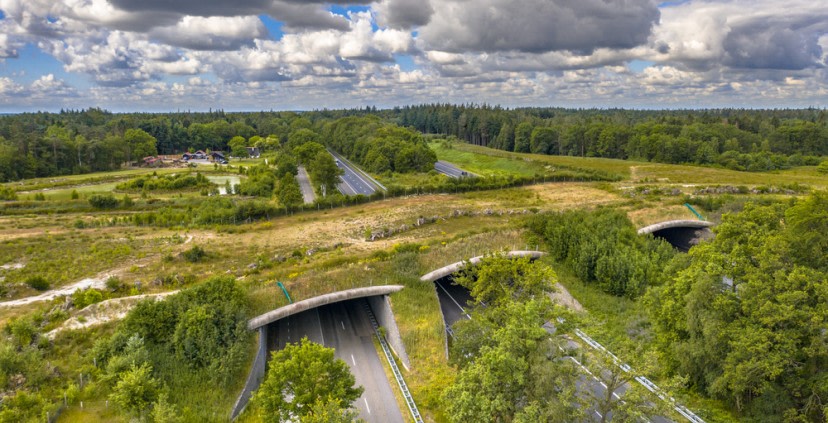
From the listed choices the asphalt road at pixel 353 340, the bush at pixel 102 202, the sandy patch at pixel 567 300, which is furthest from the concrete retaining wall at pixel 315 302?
the bush at pixel 102 202

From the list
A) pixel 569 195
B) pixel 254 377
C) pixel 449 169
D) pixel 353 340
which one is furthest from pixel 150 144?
pixel 254 377

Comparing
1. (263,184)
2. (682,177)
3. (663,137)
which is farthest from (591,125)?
(263,184)

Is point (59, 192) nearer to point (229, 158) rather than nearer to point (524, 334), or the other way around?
point (229, 158)

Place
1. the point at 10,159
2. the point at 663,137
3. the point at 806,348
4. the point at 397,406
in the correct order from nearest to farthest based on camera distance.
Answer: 1. the point at 806,348
2. the point at 397,406
3. the point at 10,159
4. the point at 663,137

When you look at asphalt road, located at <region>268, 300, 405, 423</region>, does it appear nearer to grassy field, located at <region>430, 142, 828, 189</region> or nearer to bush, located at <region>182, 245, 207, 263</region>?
bush, located at <region>182, 245, 207, 263</region>

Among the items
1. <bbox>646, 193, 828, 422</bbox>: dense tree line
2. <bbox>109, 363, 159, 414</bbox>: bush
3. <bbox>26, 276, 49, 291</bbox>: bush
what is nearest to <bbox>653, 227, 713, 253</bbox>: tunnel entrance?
<bbox>646, 193, 828, 422</bbox>: dense tree line

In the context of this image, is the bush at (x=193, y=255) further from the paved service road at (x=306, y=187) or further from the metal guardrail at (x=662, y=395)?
the metal guardrail at (x=662, y=395)

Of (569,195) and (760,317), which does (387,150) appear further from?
(760,317)
